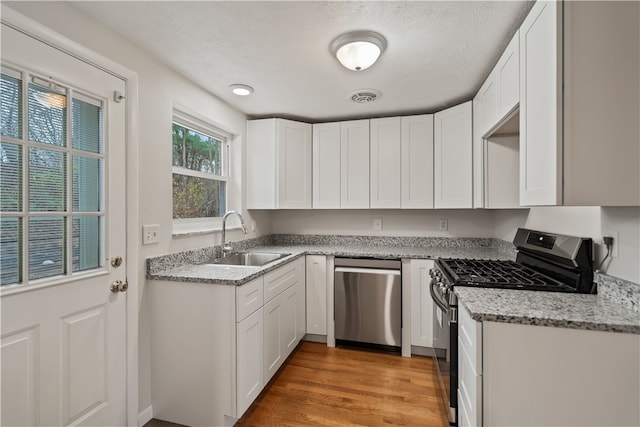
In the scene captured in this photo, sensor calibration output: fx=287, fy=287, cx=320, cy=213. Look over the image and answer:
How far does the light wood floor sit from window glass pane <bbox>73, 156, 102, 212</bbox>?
4.40ft

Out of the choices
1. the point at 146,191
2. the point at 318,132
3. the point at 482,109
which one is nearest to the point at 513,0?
the point at 482,109

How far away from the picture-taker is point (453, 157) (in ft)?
8.55

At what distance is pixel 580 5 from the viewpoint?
106cm

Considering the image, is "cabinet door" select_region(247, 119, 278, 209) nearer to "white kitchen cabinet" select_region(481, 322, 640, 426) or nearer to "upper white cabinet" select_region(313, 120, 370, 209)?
"upper white cabinet" select_region(313, 120, 370, 209)

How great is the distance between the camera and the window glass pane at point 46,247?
1.24 meters

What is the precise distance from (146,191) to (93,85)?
1.99 feet

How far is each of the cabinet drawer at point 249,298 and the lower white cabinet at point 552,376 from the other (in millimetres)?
1190

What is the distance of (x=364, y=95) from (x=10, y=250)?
2352 mm

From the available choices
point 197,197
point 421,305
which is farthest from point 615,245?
point 197,197

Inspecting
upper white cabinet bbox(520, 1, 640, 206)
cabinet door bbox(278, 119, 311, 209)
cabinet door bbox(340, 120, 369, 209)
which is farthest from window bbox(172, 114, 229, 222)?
upper white cabinet bbox(520, 1, 640, 206)

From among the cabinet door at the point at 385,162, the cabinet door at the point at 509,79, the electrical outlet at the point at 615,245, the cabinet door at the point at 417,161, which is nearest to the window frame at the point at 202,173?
the cabinet door at the point at 385,162

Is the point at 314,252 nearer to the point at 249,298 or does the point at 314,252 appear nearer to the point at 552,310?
the point at 249,298

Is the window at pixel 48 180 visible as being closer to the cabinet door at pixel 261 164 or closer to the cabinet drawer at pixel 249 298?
the cabinet drawer at pixel 249 298

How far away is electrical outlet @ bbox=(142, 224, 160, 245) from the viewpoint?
5.67ft
